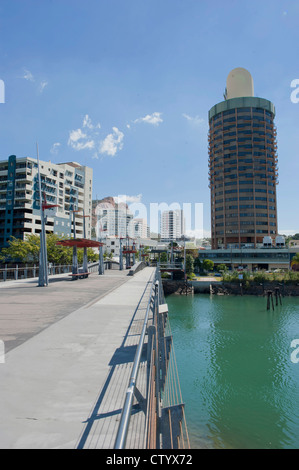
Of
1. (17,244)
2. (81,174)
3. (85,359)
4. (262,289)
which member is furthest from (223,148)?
(85,359)

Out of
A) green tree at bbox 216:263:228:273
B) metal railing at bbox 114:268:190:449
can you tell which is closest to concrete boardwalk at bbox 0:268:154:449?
metal railing at bbox 114:268:190:449

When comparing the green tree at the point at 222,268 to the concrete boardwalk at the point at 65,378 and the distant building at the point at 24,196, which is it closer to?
the distant building at the point at 24,196

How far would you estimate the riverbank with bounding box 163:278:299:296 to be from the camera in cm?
6225

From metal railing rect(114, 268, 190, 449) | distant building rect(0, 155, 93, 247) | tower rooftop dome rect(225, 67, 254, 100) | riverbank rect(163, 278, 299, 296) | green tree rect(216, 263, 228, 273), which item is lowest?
riverbank rect(163, 278, 299, 296)

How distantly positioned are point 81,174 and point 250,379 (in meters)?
93.3

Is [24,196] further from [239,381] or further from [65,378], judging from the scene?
[65,378]

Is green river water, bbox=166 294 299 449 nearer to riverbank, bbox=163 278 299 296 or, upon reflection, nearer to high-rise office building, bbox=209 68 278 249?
riverbank, bbox=163 278 299 296

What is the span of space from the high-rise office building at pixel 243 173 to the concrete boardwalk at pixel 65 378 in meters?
101

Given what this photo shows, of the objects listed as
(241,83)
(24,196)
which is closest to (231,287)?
(24,196)

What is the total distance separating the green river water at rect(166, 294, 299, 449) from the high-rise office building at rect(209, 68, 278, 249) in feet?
241

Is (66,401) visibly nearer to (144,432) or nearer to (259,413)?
(144,432)

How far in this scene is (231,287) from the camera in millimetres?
63406

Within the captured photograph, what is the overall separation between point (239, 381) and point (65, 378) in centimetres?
1510

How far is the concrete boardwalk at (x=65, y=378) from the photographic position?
162 inches
